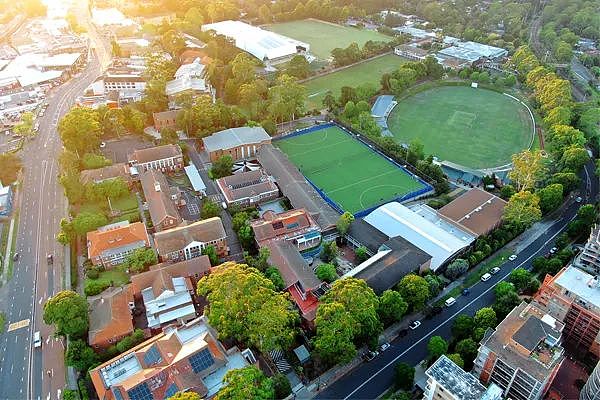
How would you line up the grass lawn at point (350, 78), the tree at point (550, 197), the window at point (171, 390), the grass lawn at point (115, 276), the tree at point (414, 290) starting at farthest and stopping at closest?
the grass lawn at point (350, 78), the tree at point (550, 197), the grass lawn at point (115, 276), the tree at point (414, 290), the window at point (171, 390)

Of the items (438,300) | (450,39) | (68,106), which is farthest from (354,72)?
(438,300)

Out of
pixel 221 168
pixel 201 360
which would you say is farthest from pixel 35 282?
pixel 221 168

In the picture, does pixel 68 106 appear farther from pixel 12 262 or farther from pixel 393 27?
pixel 393 27

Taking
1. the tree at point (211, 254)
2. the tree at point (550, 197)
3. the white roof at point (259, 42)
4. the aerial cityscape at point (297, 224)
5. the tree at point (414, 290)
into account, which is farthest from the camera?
the white roof at point (259, 42)

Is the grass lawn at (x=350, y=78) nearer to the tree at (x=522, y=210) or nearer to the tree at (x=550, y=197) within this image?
the tree at (x=550, y=197)

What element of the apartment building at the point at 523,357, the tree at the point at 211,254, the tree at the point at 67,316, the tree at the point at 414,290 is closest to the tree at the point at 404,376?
the apartment building at the point at 523,357

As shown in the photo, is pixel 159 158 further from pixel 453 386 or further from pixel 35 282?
pixel 453 386

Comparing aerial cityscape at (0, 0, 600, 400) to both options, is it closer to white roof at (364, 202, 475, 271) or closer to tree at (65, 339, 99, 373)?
tree at (65, 339, 99, 373)
